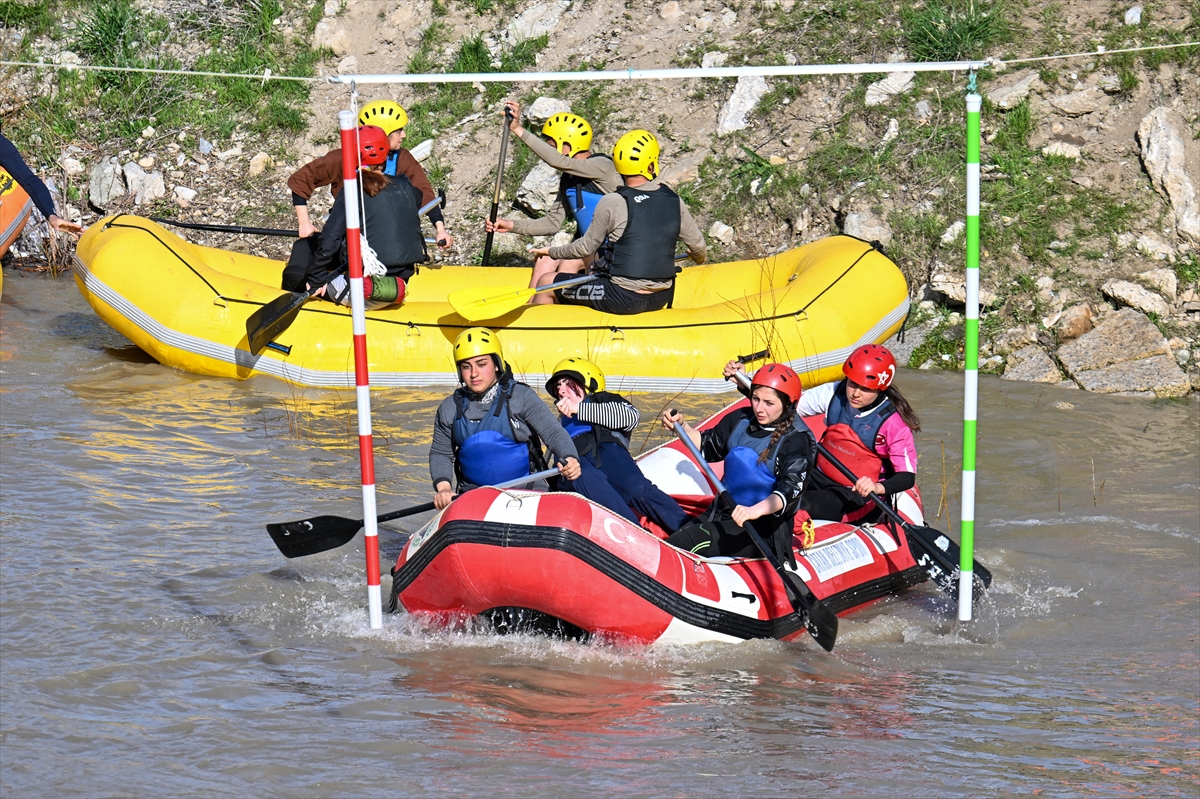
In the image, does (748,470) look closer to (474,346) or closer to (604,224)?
(474,346)

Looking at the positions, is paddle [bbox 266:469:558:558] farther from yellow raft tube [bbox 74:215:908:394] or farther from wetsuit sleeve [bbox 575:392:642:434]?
yellow raft tube [bbox 74:215:908:394]

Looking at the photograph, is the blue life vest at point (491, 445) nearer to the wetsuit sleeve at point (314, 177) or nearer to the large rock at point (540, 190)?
the wetsuit sleeve at point (314, 177)

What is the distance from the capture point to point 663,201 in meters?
8.58

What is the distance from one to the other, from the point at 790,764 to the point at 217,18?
11696 mm

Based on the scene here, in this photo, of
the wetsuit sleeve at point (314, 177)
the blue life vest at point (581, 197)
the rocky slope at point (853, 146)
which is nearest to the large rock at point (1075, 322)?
the rocky slope at point (853, 146)

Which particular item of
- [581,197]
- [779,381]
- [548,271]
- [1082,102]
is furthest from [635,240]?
[1082,102]

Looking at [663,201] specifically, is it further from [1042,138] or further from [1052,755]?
[1052,755]

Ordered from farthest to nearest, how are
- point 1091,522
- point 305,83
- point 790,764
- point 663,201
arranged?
1. point 305,83
2. point 663,201
3. point 1091,522
4. point 790,764

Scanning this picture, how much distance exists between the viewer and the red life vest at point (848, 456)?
626cm

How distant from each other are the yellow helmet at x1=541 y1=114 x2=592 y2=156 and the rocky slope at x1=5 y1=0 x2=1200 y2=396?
2100 millimetres

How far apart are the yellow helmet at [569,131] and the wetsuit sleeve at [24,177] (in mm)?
3233

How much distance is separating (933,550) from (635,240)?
346cm

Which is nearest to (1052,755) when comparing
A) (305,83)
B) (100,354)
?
(100,354)

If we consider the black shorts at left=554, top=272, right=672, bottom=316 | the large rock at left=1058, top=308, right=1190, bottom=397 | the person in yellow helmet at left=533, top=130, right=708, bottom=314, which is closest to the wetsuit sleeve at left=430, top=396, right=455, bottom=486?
the person in yellow helmet at left=533, top=130, right=708, bottom=314
